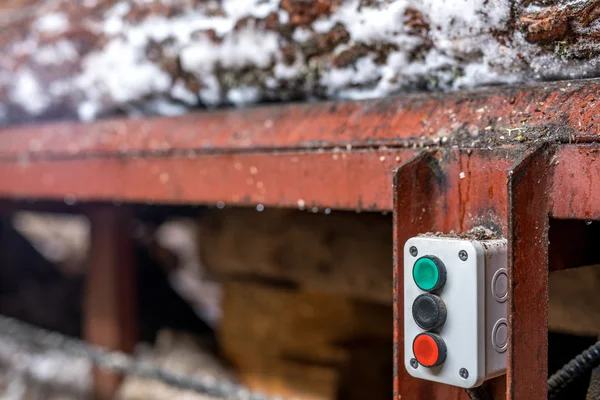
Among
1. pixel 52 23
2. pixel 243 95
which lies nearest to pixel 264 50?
pixel 243 95

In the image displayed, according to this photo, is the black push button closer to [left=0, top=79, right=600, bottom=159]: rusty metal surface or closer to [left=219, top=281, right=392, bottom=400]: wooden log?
[left=0, top=79, right=600, bottom=159]: rusty metal surface

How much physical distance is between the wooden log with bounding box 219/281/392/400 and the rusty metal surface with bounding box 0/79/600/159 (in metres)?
0.60

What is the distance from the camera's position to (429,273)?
2.11ft

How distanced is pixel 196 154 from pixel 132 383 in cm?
92

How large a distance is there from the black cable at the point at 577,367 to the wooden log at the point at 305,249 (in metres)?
0.55

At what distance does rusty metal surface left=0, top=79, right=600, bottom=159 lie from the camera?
0.65m

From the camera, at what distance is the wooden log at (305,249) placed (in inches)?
51.0

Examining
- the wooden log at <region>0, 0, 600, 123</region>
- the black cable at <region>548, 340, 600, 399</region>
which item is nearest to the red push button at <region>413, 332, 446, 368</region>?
the black cable at <region>548, 340, 600, 399</region>

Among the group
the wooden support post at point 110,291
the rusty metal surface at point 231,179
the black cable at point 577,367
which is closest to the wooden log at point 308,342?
the wooden support post at point 110,291

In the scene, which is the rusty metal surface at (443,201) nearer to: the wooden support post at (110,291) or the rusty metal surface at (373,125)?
the rusty metal surface at (373,125)

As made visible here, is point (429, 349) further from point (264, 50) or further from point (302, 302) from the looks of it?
point (302, 302)

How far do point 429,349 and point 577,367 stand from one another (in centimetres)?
21

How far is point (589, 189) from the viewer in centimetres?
60

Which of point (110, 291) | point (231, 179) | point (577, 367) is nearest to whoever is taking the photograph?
point (577, 367)
